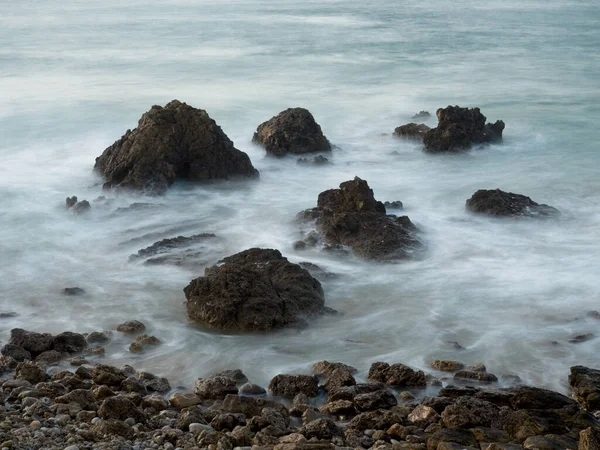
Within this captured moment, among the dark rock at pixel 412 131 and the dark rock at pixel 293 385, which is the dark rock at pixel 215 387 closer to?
the dark rock at pixel 293 385

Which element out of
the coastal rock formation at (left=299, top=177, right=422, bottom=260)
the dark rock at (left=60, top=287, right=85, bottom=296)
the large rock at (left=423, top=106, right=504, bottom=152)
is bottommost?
the dark rock at (left=60, top=287, right=85, bottom=296)

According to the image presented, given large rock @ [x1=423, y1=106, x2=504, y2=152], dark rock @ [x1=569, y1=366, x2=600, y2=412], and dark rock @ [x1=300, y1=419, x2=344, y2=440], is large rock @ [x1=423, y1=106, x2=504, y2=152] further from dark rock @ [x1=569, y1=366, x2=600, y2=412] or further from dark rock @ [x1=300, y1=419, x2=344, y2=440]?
dark rock @ [x1=300, y1=419, x2=344, y2=440]

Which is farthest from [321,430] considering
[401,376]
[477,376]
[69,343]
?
Result: [69,343]

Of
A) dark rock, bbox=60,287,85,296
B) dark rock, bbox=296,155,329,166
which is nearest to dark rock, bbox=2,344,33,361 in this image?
dark rock, bbox=60,287,85,296

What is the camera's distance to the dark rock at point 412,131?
18906 mm

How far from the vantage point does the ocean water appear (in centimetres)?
955

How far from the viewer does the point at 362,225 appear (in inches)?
485

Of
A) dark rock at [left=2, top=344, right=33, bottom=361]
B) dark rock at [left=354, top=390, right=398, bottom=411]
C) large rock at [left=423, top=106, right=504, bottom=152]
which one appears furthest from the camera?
large rock at [left=423, top=106, right=504, bottom=152]

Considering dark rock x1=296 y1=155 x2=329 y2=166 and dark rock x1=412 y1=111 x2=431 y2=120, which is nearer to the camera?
dark rock x1=296 y1=155 x2=329 y2=166

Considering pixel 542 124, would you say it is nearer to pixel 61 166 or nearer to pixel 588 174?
pixel 588 174

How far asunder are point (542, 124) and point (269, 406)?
1546 centimetres

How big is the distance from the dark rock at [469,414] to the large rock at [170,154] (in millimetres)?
8637

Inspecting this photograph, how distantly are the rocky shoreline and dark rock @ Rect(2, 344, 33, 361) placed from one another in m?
0.01

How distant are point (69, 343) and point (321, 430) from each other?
3.15m
